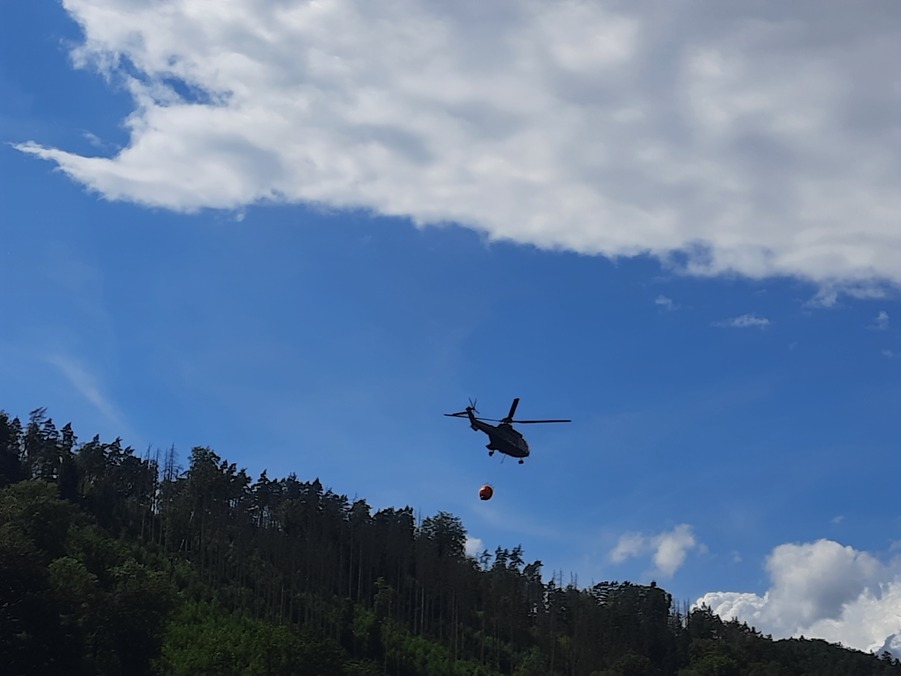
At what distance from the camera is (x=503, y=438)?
61.3 metres

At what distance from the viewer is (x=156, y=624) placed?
95.9 meters

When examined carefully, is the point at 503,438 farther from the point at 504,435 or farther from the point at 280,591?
the point at 280,591

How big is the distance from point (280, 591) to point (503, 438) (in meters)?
97.8

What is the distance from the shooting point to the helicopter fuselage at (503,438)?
6134cm

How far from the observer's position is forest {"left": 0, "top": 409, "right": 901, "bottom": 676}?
9844 cm

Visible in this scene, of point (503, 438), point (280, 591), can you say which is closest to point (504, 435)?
point (503, 438)

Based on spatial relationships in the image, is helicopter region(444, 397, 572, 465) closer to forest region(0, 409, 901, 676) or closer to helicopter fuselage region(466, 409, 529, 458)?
helicopter fuselage region(466, 409, 529, 458)

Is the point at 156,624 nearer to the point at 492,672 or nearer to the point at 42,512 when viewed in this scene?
the point at 42,512

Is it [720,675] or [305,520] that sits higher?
[305,520]

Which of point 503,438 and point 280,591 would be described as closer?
point 503,438

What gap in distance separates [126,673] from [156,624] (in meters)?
4.80

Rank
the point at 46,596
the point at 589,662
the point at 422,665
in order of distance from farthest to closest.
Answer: the point at 589,662, the point at 422,665, the point at 46,596

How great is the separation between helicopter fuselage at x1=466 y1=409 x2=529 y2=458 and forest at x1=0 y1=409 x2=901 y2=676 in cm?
4411

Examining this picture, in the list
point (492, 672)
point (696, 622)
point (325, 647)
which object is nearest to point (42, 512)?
point (325, 647)
